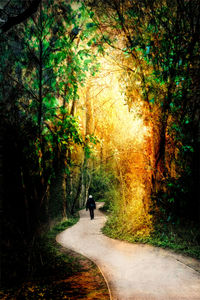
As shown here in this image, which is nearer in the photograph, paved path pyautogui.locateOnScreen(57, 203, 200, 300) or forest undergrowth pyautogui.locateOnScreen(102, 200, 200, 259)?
paved path pyautogui.locateOnScreen(57, 203, 200, 300)

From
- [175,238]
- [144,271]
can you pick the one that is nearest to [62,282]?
[144,271]

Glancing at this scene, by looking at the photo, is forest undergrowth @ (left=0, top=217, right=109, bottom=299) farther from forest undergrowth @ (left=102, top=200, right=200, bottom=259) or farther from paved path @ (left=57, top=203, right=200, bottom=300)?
forest undergrowth @ (left=102, top=200, right=200, bottom=259)

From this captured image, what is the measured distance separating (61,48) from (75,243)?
6.74 m

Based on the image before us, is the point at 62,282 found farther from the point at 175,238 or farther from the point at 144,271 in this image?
the point at 175,238

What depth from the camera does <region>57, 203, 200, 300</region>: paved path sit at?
148 inches

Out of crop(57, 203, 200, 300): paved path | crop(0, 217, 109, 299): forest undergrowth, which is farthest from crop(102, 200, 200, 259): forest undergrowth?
crop(0, 217, 109, 299): forest undergrowth

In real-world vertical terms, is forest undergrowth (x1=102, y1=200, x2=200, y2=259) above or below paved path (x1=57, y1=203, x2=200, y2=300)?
above

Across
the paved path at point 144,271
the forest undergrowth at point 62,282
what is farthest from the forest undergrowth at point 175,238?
the forest undergrowth at point 62,282

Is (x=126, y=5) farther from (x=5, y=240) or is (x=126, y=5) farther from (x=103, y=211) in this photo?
(x=103, y=211)

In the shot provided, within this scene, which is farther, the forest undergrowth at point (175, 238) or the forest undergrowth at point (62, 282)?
the forest undergrowth at point (175, 238)

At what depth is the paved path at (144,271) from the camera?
148 inches

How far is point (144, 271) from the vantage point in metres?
4.75

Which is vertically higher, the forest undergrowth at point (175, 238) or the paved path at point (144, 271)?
the forest undergrowth at point (175, 238)

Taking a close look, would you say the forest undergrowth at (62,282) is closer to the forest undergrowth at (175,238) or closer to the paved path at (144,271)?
the paved path at (144,271)
